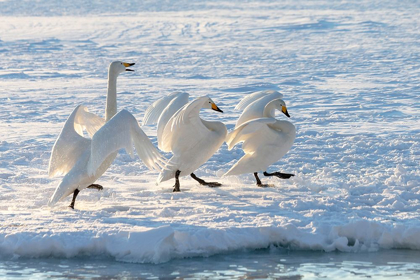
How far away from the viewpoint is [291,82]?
14.9 m

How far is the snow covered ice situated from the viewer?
5.78 meters

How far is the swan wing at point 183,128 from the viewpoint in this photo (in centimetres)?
697

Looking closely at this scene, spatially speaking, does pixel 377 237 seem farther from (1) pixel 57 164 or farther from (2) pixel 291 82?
(2) pixel 291 82

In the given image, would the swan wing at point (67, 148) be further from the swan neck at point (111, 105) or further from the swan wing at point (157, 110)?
the swan wing at point (157, 110)

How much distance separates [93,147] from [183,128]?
48.6 inches

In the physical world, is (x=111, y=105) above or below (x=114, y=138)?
above

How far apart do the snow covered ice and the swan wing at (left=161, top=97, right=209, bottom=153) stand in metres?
0.50

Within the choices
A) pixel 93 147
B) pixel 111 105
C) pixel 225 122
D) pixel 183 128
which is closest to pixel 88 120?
pixel 111 105

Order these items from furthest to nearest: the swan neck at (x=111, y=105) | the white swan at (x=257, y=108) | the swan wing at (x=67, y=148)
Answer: the white swan at (x=257, y=108) → the swan neck at (x=111, y=105) → the swan wing at (x=67, y=148)

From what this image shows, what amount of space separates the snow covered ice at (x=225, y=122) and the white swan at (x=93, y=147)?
0.96 feet

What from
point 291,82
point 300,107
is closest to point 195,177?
point 300,107

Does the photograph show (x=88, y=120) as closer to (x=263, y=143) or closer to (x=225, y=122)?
(x=263, y=143)

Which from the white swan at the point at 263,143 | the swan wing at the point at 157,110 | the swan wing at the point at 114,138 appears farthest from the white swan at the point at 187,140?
the swan wing at the point at 114,138

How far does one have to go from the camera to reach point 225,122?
11.2m
